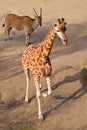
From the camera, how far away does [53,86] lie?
11789 mm

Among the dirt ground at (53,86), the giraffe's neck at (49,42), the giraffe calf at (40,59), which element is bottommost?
the dirt ground at (53,86)

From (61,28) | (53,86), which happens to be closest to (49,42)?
(61,28)

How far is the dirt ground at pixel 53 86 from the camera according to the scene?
9.97 metres

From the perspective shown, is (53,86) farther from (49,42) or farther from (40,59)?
(49,42)

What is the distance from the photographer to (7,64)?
13.5 m

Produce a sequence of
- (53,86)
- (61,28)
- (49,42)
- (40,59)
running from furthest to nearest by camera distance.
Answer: (53,86) → (40,59) → (49,42) → (61,28)

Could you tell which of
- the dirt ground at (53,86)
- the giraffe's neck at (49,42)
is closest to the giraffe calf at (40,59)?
the giraffe's neck at (49,42)

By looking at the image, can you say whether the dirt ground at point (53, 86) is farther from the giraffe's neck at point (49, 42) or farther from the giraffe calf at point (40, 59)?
the giraffe's neck at point (49, 42)

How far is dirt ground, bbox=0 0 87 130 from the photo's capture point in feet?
32.7

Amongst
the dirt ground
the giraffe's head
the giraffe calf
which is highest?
the giraffe's head

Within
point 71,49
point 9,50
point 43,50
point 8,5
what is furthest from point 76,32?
point 43,50

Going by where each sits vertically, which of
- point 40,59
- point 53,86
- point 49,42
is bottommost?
point 53,86

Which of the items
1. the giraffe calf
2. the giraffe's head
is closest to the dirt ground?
the giraffe calf

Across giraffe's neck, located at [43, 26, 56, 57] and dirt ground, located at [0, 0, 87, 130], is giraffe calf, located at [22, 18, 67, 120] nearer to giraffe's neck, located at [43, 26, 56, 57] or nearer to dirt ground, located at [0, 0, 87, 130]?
giraffe's neck, located at [43, 26, 56, 57]
